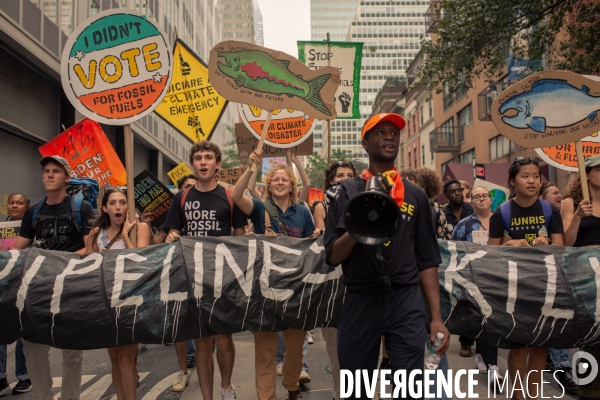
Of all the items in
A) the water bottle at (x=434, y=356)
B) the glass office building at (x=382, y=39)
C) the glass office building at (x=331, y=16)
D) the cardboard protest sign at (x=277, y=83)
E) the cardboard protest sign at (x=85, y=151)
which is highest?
the glass office building at (x=331, y=16)

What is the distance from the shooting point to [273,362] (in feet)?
15.8

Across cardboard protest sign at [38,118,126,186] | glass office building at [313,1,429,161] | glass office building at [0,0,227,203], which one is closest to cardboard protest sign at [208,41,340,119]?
cardboard protest sign at [38,118,126,186]

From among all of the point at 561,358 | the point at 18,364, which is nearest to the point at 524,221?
the point at 561,358

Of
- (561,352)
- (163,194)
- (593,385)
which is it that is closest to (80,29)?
(163,194)

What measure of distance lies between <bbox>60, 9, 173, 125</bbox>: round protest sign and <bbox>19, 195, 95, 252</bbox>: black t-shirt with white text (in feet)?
2.85

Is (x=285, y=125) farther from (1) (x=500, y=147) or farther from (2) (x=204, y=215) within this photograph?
(1) (x=500, y=147)

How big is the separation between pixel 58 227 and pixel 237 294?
1.65 m

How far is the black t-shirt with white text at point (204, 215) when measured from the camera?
498 centimetres

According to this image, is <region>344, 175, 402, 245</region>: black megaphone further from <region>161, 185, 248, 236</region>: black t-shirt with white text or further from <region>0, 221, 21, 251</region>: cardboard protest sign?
<region>0, 221, 21, 251</region>: cardboard protest sign

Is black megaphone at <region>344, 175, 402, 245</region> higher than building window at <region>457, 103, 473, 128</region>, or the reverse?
building window at <region>457, 103, 473, 128</region>

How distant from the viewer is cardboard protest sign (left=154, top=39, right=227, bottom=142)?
341 inches

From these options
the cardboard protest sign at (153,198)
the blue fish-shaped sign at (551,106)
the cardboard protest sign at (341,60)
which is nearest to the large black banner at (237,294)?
the blue fish-shaped sign at (551,106)

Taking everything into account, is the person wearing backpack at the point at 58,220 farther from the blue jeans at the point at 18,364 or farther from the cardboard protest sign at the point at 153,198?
the cardboard protest sign at the point at 153,198

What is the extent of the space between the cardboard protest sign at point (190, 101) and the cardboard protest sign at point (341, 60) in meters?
2.65
